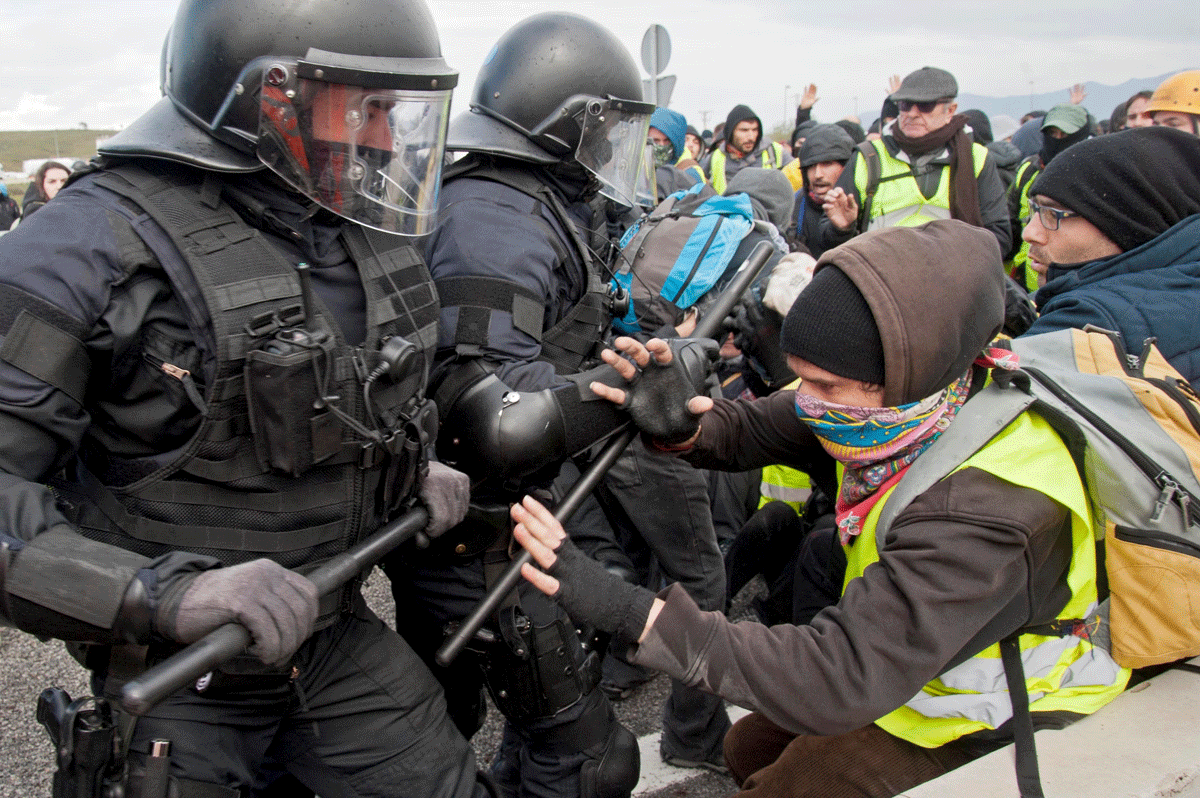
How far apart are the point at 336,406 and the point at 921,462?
1.07 m

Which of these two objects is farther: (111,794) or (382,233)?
(382,233)

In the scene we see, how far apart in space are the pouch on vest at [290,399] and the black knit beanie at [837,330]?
870 mm

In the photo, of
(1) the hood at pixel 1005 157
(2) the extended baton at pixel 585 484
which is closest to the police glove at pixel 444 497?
(2) the extended baton at pixel 585 484

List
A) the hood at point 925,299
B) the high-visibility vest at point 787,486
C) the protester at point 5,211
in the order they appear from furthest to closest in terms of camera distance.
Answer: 1. the protester at point 5,211
2. the high-visibility vest at point 787,486
3. the hood at point 925,299

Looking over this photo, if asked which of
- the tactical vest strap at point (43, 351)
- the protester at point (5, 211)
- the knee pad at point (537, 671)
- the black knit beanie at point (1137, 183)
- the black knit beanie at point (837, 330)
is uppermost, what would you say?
the black knit beanie at point (1137, 183)

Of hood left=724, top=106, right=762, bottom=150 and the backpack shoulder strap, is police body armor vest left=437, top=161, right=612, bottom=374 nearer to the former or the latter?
the backpack shoulder strap

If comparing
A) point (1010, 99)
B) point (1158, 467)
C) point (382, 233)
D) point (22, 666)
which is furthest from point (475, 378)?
point (1010, 99)

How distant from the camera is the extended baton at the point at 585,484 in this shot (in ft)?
5.78

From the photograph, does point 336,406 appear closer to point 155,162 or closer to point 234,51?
point 155,162

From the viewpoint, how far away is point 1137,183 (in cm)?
230

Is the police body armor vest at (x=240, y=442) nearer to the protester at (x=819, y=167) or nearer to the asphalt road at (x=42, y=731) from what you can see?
the asphalt road at (x=42, y=731)

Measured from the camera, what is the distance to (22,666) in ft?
10.5

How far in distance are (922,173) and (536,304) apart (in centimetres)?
334

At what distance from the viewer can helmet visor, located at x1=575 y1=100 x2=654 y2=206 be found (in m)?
2.45
